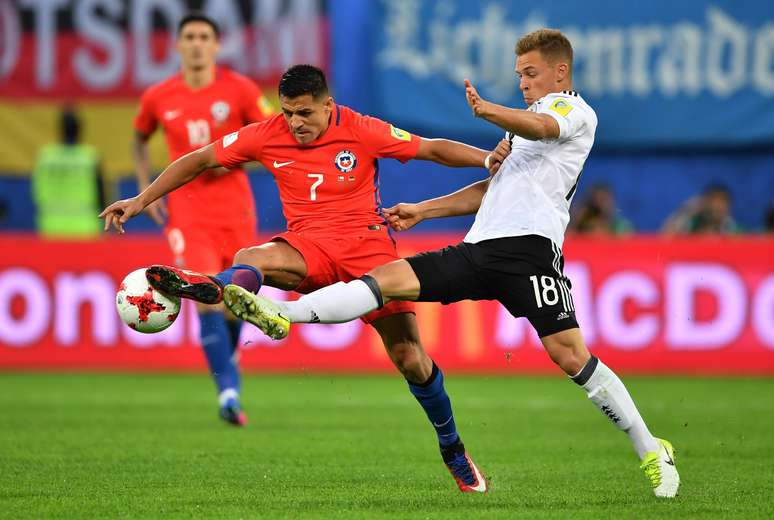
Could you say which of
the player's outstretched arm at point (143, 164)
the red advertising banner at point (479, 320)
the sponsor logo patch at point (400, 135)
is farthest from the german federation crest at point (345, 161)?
the red advertising banner at point (479, 320)

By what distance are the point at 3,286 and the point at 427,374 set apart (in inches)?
310

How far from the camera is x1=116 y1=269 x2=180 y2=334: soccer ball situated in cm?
581

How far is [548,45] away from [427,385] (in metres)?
1.71

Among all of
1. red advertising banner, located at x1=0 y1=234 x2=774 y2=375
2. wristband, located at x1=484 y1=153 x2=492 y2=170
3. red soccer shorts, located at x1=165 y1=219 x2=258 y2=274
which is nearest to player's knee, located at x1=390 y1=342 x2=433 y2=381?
wristband, located at x1=484 y1=153 x2=492 y2=170

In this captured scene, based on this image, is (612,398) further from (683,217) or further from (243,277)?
(683,217)

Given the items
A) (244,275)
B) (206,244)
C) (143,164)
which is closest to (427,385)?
(244,275)

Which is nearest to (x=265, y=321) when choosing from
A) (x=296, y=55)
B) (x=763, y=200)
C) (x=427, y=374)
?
(x=427, y=374)

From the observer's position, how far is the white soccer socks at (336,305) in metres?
5.80

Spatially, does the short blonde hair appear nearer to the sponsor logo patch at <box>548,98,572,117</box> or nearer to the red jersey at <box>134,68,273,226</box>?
the sponsor logo patch at <box>548,98,572,117</box>

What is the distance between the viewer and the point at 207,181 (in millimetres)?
9305

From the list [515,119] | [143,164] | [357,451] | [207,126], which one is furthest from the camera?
[143,164]

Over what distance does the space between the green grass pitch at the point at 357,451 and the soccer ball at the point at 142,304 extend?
800 mm

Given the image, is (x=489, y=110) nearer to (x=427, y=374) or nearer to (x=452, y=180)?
(x=427, y=374)

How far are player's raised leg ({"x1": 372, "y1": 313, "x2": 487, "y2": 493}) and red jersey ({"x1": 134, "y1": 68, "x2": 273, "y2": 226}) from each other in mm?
3093
